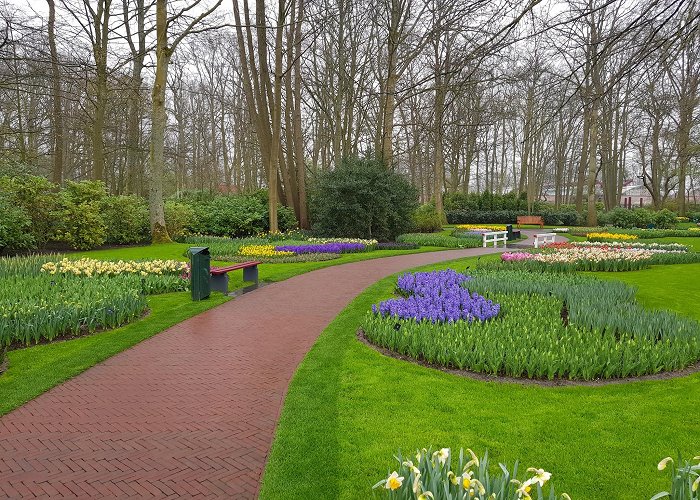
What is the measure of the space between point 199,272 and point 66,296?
87.3 inches

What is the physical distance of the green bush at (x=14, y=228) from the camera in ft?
46.8

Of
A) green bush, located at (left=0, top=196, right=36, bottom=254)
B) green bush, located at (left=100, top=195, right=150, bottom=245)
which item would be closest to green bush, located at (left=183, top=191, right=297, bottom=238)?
green bush, located at (left=100, top=195, right=150, bottom=245)

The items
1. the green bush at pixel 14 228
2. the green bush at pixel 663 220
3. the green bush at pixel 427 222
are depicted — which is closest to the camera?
the green bush at pixel 14 228

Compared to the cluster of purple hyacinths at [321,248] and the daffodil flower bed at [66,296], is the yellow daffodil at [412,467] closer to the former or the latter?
the daffodil flower bed at [66,296]

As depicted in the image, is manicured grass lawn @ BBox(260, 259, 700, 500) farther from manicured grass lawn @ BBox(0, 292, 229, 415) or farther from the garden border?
manicured grass lawn @ BBox(0, 292, 229, 415)

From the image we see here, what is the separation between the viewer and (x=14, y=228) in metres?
14.8

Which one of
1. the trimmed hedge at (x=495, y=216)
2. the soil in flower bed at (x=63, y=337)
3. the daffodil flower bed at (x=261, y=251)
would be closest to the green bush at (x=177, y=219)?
the daffodil flower bed at (x=261, y=251)

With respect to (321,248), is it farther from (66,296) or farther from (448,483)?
(448,483)

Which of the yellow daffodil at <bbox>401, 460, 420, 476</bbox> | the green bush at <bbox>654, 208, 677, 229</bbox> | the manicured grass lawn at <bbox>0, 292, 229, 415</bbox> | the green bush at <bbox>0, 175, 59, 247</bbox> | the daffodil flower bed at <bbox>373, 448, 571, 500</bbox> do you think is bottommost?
the manicured grass lawn at <bbox>0, 292, 229, 415</bbox>

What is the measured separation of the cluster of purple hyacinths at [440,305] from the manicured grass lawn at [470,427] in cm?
131

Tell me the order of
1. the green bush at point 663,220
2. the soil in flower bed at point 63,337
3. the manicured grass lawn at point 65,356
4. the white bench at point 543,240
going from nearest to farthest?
the manicured grass lawn at point 65,356, the soil in flower bed at point 63,337, the white bench at point 543,240, the green bush at point 663,220

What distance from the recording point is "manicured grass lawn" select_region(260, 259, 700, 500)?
11.0ft

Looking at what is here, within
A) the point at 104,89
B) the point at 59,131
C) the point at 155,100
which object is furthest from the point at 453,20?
the point at 59,131

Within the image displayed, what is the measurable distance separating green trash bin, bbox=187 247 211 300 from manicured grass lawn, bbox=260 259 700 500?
4.25 m
